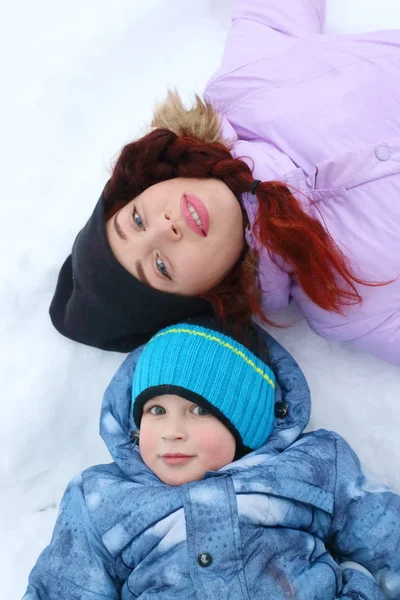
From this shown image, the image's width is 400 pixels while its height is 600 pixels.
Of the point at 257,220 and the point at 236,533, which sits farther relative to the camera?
the point at 257,220

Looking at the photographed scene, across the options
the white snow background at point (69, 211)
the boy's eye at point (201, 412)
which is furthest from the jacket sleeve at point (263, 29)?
the boy's eye at point (201, 412)

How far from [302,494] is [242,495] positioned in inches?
4.5

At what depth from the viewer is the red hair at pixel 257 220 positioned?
1.20 meters

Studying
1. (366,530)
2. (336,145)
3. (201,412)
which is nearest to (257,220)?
(336,145)

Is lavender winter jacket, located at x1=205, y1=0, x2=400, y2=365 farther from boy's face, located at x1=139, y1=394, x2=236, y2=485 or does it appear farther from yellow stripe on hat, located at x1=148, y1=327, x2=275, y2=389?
boy's face, located at x1=139, y1=394, x2=236, y2=485

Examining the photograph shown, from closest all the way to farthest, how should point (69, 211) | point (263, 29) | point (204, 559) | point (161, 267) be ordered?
point (204, 559) < point (161, 267) < point (263, 29) < point (69, 211)

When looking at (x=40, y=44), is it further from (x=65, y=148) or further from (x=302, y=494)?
(x=302, y=494)

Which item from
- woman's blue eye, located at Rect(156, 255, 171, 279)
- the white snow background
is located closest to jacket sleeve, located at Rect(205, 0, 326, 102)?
the white snow background

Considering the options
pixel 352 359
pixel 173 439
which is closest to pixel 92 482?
pixel 173 439

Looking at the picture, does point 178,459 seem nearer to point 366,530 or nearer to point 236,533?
point 236,533

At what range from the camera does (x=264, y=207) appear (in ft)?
3.93

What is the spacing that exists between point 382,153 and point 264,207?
28cm

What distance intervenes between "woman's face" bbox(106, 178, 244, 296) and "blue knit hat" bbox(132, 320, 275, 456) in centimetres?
11

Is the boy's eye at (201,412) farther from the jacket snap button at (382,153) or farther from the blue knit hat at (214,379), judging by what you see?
the jacket snap button at (382,153)
